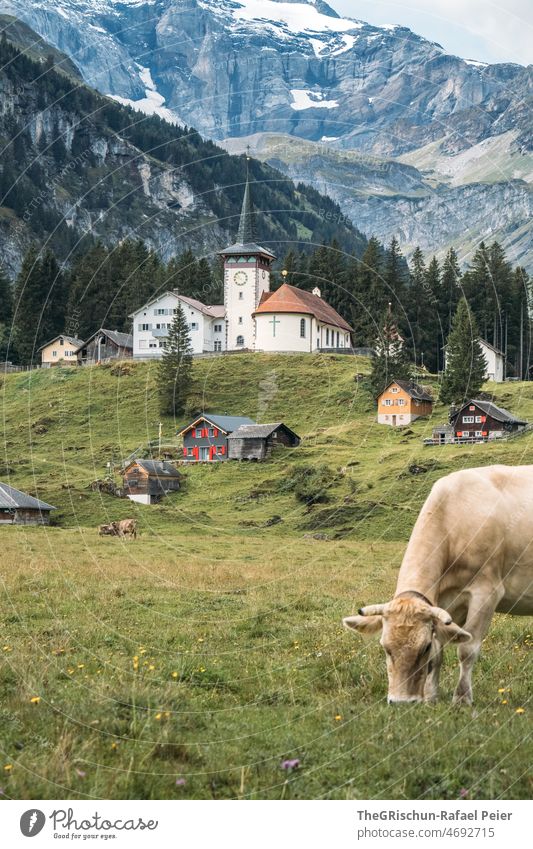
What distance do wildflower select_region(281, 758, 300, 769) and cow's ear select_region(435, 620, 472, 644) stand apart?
91.6 inches

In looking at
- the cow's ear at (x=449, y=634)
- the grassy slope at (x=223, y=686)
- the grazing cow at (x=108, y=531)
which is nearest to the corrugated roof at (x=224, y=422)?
the grazing cow at (x=108, y=531)

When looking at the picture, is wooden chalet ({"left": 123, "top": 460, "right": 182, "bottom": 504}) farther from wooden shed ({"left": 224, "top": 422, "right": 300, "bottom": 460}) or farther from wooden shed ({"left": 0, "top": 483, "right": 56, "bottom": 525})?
wooden shed ({"left": 224, "top": 422, "right": 300, "bottom": 460})

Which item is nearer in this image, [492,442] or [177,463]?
[492,442]

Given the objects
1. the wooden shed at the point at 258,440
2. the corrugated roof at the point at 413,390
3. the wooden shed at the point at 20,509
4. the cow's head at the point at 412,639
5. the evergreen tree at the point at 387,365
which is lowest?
the wooden shed at the point at 20,509

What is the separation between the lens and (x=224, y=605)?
751 inches

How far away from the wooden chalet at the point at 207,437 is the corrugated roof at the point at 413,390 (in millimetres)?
18179

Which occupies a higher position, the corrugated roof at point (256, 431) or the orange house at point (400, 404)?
the orange house at point (400, 404)

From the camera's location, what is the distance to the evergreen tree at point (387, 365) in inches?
3826

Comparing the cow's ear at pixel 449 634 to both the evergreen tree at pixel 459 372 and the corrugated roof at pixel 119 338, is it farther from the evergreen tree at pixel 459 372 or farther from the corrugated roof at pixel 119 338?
the corrugated roof at pixel 119 338

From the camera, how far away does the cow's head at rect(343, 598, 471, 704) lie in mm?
9227

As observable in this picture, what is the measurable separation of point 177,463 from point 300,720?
76884mm

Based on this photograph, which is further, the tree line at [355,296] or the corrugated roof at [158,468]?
the tree line at [355,296]
